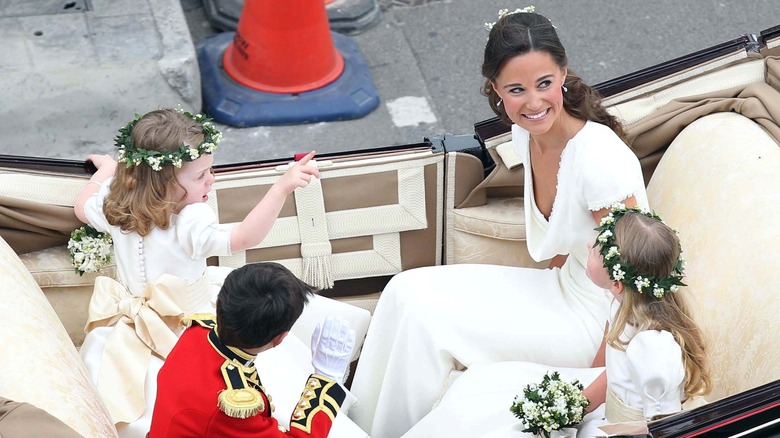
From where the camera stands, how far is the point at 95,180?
2.71 metres

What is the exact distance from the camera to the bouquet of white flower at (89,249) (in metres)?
2.65

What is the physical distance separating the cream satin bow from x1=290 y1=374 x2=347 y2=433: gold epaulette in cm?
45

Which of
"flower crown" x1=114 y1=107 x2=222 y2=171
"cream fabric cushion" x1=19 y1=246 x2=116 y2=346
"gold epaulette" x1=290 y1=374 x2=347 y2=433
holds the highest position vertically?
"flower crown" x1=114 y1=107 x2=222 y2=171

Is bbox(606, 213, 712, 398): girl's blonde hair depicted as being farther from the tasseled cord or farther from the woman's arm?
the tasseled cord

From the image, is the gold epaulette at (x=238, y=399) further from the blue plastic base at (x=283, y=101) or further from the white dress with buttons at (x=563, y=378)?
the blue plastic base at (x=283, y=101)

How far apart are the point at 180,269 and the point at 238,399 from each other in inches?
27.8

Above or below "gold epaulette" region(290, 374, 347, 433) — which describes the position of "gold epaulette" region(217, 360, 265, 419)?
above

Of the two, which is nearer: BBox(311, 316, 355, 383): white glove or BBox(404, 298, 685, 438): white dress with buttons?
BBox(404, 298, 685, 438): white dress with buttons

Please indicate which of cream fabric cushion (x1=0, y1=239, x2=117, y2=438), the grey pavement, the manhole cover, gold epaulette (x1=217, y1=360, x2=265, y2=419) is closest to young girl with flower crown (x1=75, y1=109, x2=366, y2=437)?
cream fabric cushion (x1=0, y1=239, x2=117, y2=438)

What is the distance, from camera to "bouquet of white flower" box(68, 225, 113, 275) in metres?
2.65

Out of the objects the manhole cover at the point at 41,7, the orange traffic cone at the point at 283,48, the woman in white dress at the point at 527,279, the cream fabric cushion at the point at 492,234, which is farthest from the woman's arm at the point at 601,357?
the manhole cover at the point at 41,7

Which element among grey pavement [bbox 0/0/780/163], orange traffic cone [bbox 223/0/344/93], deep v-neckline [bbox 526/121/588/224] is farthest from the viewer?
orange traffic cone [bbox 223/0/344/93]

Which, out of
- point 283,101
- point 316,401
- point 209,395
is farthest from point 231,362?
point 283,101

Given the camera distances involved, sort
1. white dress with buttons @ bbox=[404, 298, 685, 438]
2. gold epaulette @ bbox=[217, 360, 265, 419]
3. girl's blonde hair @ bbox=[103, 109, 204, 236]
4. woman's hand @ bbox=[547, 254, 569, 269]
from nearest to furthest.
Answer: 1. gold epaulette @ bbox=[217, 360, 265, 419]
2. white dress with buttons @ bbox=[404, 298, 685, 438]
3. girl's blonde hair @ bbox=[103, 109, 204, 236]
4. woman's hand @ bbox=[547, 254, 569, 269]
